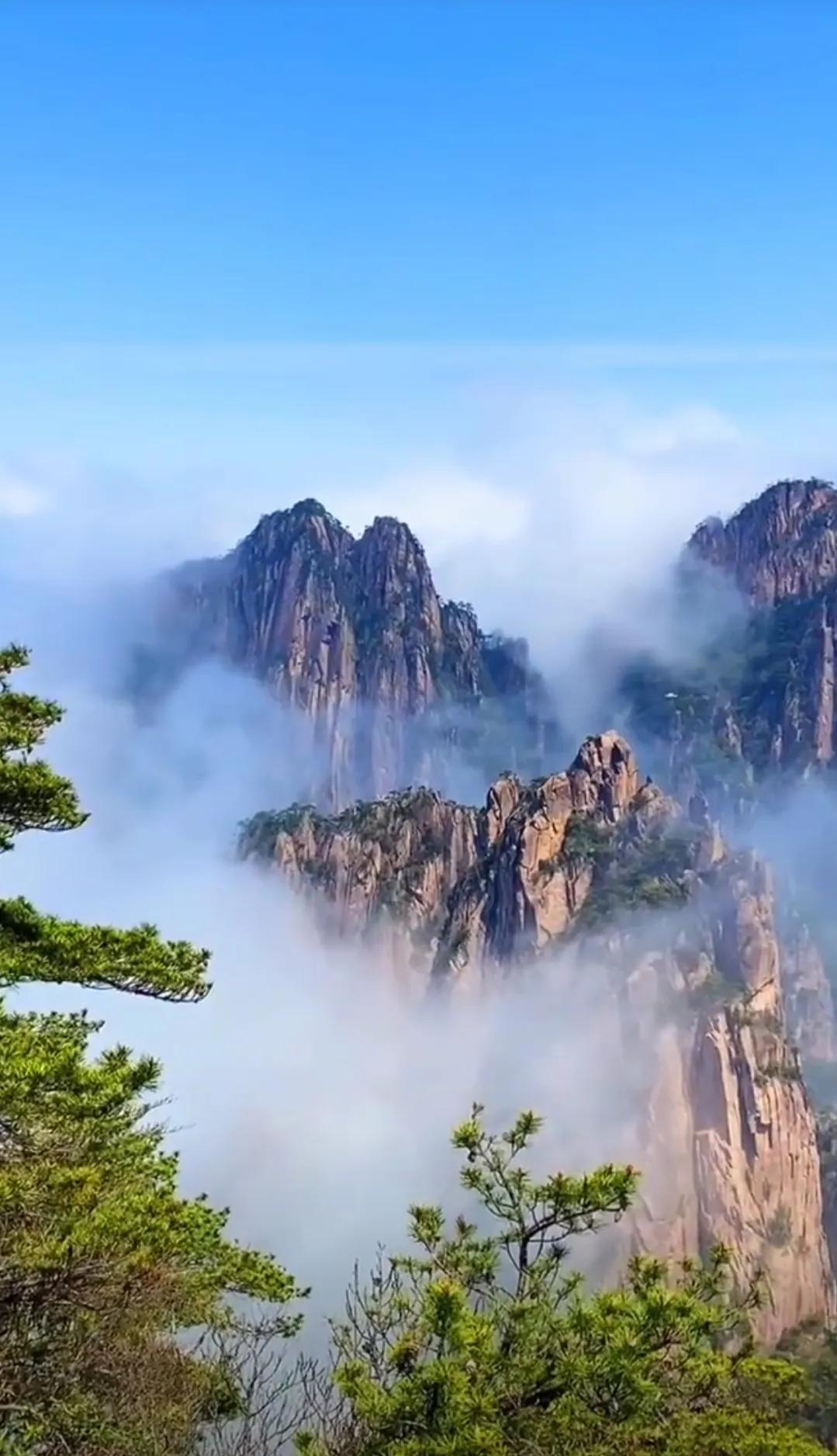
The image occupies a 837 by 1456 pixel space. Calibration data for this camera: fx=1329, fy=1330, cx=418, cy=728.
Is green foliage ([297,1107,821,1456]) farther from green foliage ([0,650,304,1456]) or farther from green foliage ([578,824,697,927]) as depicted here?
green foliage ([578,824,697,927])

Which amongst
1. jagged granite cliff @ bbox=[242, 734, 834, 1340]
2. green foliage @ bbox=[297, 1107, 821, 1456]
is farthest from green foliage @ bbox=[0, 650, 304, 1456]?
jagged granite cliff @ bbox=[242, 734, 834, 1340]

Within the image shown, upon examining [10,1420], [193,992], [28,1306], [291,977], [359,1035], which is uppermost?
[291,977]

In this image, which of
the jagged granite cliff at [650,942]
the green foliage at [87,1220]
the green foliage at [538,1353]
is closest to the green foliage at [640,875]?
the jagged granite cliff at [650,942]

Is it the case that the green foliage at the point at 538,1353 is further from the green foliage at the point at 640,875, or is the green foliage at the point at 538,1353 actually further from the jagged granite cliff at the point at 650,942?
the green foliage at the point at 640,875

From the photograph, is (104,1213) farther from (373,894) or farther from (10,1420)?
(373,894)

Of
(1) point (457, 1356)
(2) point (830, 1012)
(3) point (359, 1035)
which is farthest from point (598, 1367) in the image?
(2) point (830, 1012)
